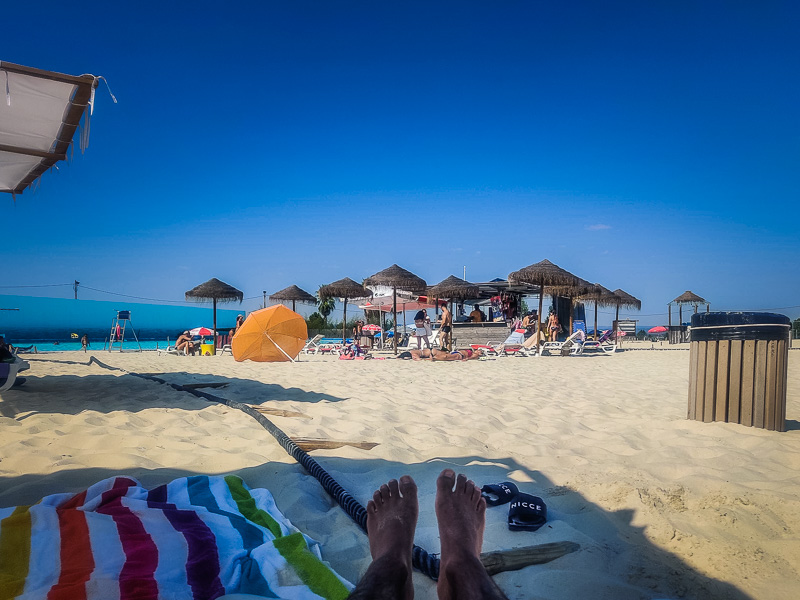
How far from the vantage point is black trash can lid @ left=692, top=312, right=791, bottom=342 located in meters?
2.85

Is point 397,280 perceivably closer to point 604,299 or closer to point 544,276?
point 544,276

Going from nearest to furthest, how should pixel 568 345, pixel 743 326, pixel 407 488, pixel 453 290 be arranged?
pixel 407 488, pixel 743 326, pixel 568 345, pixel 453 290

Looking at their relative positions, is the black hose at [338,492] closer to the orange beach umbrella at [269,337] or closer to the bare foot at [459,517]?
the bare foot at [459,517]

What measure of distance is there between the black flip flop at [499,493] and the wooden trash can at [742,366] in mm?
1963

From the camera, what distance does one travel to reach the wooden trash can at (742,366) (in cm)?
285

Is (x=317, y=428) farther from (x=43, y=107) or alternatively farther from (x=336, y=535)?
(x=43, y=107)

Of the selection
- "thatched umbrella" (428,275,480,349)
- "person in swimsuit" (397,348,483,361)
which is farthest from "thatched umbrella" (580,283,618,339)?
"person in swimsuit" (397,348,483,361)

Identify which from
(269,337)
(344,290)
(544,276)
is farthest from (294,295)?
(544,276)

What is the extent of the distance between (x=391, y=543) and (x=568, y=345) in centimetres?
1196

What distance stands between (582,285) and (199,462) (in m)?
14.3

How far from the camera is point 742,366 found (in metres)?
Answer: 2.91

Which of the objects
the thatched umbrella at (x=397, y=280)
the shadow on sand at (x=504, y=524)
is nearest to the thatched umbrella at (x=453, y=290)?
the thatched umbrella at (x=397, y=280)

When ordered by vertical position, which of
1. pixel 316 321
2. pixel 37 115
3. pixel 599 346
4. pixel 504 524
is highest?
pixel 37 115

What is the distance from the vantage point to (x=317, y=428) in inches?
125
